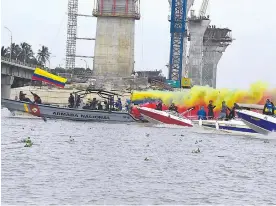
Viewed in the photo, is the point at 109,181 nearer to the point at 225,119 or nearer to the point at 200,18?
the point at 225,119

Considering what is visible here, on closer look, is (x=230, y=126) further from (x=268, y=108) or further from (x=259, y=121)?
(x=259, y=121)

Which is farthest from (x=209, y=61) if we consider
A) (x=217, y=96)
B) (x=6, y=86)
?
(x=217, y=96)

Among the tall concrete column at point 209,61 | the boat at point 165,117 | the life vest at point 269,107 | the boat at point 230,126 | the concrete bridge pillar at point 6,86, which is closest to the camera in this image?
the life vest at point 269,107

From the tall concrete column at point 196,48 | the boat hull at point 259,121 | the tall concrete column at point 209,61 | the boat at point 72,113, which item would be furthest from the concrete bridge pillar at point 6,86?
the boat hull at point 259,121

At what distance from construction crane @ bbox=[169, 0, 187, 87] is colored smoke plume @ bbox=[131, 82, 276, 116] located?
63799mm

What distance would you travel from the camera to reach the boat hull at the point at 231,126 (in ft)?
165

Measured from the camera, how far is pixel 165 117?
58094 millimetres

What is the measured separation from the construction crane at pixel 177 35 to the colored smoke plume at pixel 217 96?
63799 mm

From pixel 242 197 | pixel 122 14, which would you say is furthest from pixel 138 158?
pixel 122 14

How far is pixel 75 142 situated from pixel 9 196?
18138 millimetres

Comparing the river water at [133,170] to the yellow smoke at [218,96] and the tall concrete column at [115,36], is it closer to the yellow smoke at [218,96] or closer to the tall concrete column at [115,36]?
the yellow smoke at [218,96]

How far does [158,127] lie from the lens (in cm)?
5800

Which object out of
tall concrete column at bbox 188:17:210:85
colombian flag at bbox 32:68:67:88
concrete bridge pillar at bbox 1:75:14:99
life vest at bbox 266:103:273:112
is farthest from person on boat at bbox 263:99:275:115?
tall concrete column at bbox 188:17:210:85

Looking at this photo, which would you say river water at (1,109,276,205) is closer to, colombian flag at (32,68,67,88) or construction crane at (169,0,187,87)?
colombian flag at (32,68,67,88)
